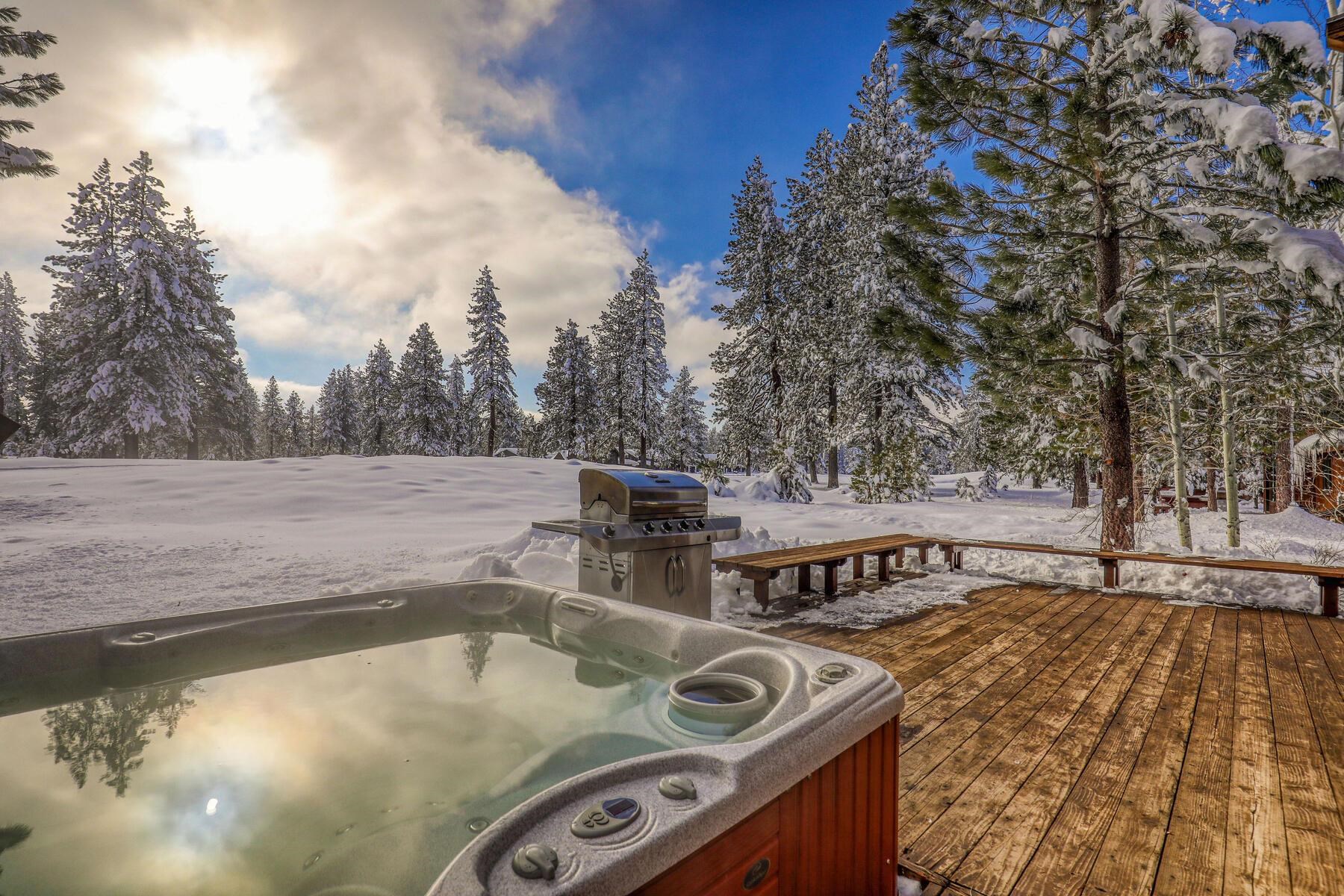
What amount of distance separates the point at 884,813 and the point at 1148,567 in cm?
568

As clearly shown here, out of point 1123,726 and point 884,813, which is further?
point 1123,726

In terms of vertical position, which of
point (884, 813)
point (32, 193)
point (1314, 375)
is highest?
point (32, 193)

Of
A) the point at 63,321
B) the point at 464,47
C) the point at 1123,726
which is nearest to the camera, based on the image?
the point at 1123,726

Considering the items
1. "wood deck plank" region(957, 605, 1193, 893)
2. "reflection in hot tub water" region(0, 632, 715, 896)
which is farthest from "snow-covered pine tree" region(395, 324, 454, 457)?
"wood deck plank" region(957, 605, 1193, 893)

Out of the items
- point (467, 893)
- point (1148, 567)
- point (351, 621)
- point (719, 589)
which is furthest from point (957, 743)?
point (1148, 567)

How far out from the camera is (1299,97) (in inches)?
265

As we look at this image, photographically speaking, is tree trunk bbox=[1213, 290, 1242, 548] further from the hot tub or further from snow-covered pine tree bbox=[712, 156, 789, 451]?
snow-covered pine tree bbox=[712, 156, 789, 451]

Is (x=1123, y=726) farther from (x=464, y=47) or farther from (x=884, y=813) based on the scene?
(x=464, y=47)

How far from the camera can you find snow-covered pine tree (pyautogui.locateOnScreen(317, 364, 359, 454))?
33531 millimetres

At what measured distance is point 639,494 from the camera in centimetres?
353

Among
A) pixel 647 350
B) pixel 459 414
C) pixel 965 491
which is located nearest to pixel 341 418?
pixel 459 414

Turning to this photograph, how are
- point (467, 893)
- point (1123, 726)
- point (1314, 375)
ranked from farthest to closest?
1. point (1314, 375)
2. point (1123, 726)
3. point (467, 893)

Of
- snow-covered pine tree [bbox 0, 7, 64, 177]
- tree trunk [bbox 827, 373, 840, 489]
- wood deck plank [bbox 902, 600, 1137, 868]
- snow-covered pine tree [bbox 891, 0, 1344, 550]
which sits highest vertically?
snow-covered pine tree [bbox 0, 7, 64, 177]

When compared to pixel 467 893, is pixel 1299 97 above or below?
above
